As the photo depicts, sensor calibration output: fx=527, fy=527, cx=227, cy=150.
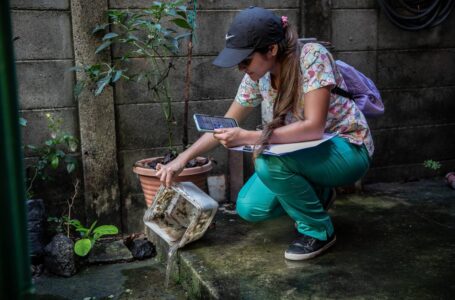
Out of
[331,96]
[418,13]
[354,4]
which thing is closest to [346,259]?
[331,96]

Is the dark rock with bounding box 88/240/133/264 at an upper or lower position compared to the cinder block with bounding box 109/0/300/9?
lower

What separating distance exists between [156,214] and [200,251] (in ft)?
1.25

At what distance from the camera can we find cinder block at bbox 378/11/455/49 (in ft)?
13.6

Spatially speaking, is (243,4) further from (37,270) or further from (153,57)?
(37,270)

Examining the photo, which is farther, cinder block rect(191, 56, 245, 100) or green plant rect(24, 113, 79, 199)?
cinder block rect(191, 56, 245, 100)

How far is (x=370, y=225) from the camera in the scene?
3.20 meters

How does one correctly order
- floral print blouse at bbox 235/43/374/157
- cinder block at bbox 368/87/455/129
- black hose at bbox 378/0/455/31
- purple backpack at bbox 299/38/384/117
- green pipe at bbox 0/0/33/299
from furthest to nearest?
cinder block at bbox 368/87/455/129 → black hose at bbox 378/0/455/31 → purple backpack at bbox 299/38/384/117 → floral print blouse at bbox 235/43/374/157 → green pipe at bbox 0/0/33/299

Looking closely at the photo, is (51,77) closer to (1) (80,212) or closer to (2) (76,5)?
(2) (76,5)

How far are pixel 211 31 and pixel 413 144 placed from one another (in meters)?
1.94

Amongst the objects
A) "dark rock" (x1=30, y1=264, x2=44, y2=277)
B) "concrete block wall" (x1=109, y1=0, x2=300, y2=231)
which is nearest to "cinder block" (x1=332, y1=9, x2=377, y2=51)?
"concrete block wall" (x1=109, y1=0, x2=300, y2=231)

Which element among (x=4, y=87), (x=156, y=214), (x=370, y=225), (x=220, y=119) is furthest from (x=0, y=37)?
(x=370, y=225)

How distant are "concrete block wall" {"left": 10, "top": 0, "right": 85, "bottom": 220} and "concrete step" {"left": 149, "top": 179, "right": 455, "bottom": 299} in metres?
1.05

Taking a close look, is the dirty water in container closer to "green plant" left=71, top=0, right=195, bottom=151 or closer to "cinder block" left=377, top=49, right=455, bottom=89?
"green plant" left=71, top=0, right=195, bottom=151

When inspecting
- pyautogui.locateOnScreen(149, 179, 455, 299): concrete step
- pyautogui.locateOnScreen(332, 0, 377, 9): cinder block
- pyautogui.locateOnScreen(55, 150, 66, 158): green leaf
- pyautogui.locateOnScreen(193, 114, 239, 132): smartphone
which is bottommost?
pyautogui.locateOnScreen(149, 179, 455, 299): concrete step
